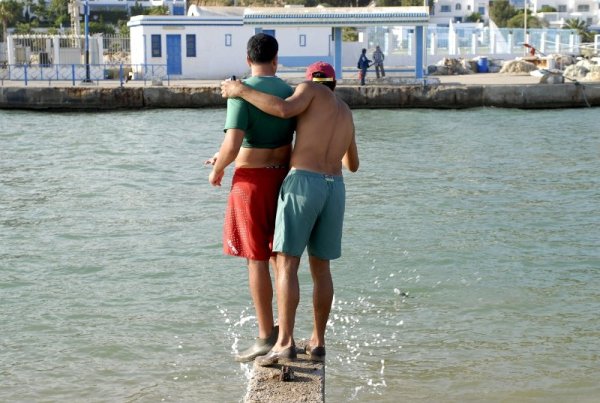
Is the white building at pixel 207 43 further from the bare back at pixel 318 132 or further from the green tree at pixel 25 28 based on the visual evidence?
the green tree at pixel 25 28

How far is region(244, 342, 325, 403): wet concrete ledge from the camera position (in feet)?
17.0

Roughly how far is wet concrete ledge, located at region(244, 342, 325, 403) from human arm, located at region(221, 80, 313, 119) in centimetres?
137

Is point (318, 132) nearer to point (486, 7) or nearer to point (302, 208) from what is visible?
point (302, 208)

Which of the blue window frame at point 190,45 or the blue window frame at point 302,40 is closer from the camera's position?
the blue window frame at point 190,45

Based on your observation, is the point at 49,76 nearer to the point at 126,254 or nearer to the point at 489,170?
the point at 489,170

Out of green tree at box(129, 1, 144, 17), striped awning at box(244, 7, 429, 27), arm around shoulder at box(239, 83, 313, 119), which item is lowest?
arm around shoulder at box(239, 83, 313, 119)

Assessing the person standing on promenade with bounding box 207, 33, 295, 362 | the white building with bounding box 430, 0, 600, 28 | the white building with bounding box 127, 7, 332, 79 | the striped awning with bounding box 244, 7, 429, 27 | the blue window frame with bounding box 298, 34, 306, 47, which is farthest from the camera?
the white building with bounding box 430, 0, 600, 28

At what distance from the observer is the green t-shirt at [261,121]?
555 cm

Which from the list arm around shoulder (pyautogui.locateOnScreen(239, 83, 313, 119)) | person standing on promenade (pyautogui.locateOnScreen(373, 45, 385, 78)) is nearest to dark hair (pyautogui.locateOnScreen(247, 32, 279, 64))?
arm around shoulder (pyautogui.locateOnScreen(239, 83, 313, 119))

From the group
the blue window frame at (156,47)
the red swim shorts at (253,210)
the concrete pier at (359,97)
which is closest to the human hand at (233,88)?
the red swim shorts at (253,210)

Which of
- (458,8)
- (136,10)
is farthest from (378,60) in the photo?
(458,8)

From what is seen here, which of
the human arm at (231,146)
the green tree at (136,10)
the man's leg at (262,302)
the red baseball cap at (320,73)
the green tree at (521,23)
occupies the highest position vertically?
the green tree at (136,10)

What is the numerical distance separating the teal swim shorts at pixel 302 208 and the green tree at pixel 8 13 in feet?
260

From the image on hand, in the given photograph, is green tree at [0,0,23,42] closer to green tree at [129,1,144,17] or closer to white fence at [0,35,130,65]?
green tree at [129,1,144,17]
